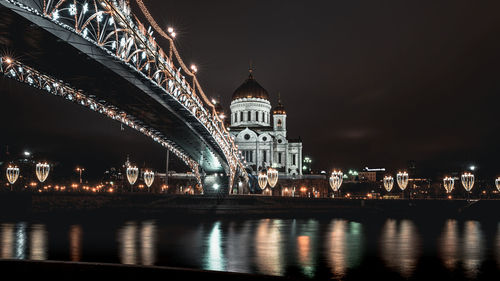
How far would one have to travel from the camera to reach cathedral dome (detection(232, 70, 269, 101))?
97.3 m

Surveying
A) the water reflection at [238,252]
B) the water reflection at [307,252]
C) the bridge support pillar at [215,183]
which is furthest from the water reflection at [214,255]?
the bridge support pillar at [215,183]

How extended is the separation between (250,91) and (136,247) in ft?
262

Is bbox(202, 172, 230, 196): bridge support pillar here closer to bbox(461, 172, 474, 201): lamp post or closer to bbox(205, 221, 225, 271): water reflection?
bbox(461, 172, 474, 201): lamp post

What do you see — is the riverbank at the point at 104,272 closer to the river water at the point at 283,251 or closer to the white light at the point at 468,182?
the river water at the point at 283,251

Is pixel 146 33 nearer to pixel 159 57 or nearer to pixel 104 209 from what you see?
pixel 159 57

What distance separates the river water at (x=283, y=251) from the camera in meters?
14.2

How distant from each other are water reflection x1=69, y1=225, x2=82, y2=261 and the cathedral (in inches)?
2645

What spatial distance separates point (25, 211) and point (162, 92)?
20711 mm

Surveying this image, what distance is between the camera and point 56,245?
1952cm

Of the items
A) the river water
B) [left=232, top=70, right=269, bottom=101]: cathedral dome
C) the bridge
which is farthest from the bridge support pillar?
the river water

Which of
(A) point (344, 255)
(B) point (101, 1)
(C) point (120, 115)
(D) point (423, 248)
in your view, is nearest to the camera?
(A) point (344, 255)

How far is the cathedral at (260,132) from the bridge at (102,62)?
43832 millimetres

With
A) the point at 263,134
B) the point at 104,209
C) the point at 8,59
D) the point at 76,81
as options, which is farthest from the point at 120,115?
the point at 263,134

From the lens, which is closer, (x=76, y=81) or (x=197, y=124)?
(x=76, y=81)
